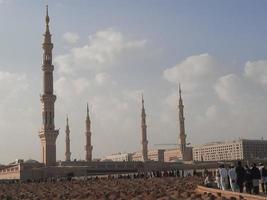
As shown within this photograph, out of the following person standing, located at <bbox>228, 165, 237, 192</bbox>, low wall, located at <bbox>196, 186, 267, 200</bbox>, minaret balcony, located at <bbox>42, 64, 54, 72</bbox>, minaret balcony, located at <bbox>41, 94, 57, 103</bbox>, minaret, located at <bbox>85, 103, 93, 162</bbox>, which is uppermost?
minaret balcony, located at <bbox>42, 64, 54, 72</bbox>

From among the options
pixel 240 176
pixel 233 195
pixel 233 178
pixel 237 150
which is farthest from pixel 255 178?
pixel 237 150

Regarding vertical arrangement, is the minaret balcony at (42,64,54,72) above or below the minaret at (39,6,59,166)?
above

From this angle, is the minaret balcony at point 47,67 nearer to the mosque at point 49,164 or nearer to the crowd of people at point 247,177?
the mosque at point 49,164

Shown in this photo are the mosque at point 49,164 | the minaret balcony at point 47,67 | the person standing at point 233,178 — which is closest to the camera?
the person standing at point 233,178

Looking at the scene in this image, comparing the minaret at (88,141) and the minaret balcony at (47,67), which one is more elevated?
the minaret balcony at (47,67)

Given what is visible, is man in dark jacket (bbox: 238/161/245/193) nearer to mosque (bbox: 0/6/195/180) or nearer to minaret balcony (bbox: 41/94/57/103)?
mosque (bbox: 0/6/195/180)

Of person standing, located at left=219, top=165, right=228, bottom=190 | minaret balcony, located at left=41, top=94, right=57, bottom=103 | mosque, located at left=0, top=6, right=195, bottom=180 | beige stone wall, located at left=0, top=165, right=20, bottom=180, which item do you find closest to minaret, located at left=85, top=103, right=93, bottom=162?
mosque, located at left=0, top=6, right=195, bottom=180

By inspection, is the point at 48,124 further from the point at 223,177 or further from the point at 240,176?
the point at 240,176

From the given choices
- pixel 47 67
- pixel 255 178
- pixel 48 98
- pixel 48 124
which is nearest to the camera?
pixel 255 178

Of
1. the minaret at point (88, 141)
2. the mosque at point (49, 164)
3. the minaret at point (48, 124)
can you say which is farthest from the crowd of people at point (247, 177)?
the minaret at point (88, 141)

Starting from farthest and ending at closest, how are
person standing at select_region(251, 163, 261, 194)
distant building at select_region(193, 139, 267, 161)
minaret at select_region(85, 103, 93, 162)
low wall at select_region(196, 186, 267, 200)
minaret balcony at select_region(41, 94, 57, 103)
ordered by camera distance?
distant building at select_region(193, 139, 267, 161) < minaret at select_region(85, 103, 93, 162) < minaret balcony at select_region(41, 94, 57, 103) < person standing at select_region(251, 163, 261, 194) < low wall at select_region(196, 186, 267, 200)

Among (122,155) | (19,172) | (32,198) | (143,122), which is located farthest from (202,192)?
(122,155)

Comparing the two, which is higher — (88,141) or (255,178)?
(88,141)

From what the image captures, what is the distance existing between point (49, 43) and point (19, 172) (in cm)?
1908
